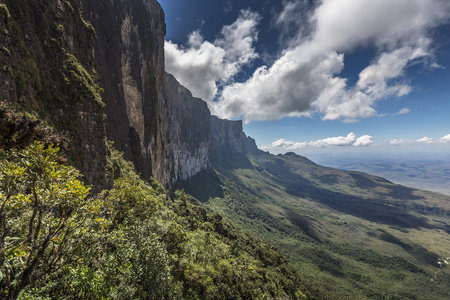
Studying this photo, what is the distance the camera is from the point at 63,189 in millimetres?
6355

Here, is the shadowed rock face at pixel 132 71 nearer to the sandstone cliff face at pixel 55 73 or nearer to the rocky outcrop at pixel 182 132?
the sandstone cliff face at pixel 55 73

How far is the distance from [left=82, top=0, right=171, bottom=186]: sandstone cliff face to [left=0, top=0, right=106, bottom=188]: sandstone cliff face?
58.4ft

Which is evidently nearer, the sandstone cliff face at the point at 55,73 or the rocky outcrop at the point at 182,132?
the sandstone cliff face at the point at 55,73

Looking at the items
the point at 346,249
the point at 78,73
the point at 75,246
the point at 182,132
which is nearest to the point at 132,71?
the point at 78,73

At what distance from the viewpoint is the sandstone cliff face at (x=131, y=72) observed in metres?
45.5

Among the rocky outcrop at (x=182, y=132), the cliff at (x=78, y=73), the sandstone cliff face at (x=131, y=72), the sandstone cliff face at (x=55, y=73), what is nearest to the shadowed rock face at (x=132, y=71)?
the sandstone cliff face at (x=131, y=72)

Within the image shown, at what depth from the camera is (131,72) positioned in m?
57.9

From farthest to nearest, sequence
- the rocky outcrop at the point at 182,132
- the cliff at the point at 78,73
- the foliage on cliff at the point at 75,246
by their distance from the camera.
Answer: the rocky outcrop at the point at 182,132
the cliff at the point at 78,73
the foliage on cliff at the point at 75,246

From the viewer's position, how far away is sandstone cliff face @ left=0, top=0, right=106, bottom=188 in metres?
17.3

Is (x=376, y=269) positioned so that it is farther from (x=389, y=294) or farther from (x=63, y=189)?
(x=63, y=189)

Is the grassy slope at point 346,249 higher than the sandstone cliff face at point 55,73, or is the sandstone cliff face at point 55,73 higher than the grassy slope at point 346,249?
the sandstone cliff face at point 55,73

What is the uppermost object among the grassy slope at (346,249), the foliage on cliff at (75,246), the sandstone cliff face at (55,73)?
the sandstone cliff face at (55,73)

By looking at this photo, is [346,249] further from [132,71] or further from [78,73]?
[78,73]

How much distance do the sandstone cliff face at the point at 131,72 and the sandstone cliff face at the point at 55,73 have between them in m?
17.8
